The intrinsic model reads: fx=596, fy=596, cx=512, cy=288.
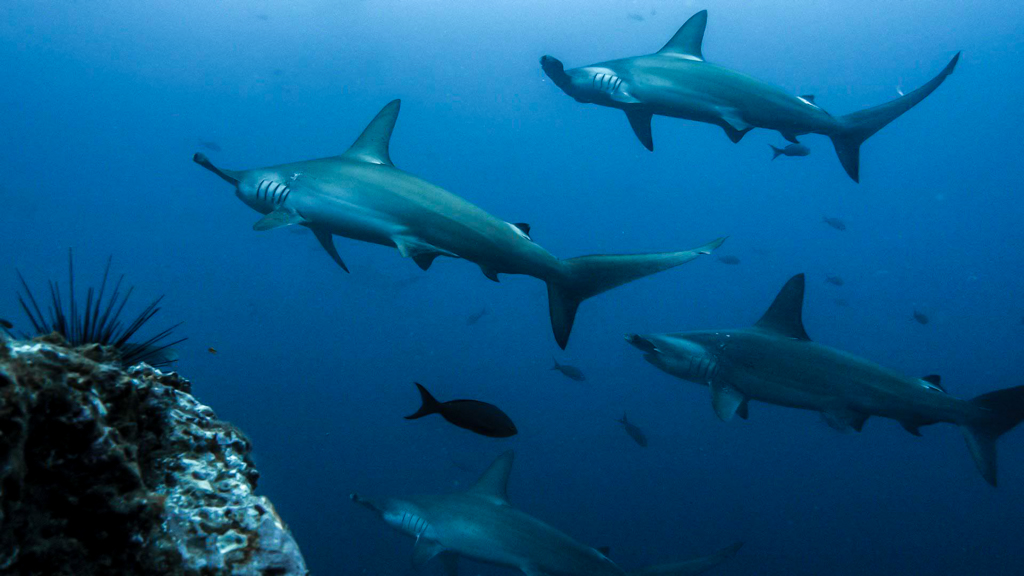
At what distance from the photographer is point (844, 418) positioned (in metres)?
6.70

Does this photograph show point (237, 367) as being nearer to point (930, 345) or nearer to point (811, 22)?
point (811, 22)

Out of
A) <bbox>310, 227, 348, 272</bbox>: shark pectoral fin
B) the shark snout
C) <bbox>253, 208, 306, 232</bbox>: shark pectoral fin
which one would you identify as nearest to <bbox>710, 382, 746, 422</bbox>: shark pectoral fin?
the shark snout

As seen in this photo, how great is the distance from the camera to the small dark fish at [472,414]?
4773 mm

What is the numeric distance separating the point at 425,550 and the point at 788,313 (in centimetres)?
531

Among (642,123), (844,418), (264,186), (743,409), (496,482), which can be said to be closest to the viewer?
(264,186)

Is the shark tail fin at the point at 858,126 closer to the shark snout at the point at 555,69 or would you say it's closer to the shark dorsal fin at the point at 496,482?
the shark snout at the point at 555,69

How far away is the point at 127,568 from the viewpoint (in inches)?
63.4

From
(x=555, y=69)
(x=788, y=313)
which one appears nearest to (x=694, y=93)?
(x=555, y=69)

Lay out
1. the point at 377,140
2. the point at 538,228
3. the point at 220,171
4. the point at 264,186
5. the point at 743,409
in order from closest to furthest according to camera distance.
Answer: the point at 220,171, the point at 264,186, the point at 377,140, the point at 743,409, the point at 538,228

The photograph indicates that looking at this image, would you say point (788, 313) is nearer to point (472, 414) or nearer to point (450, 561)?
point (472, 414)

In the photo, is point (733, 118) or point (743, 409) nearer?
point (733, 118)

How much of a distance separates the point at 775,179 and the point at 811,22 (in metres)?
33.0

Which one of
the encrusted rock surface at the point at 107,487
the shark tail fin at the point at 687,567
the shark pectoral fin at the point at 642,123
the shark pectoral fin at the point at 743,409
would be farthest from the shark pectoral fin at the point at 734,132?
the encrusted rock surface at the point at 107,487

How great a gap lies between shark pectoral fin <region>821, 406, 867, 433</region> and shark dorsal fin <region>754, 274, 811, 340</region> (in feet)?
2.85
